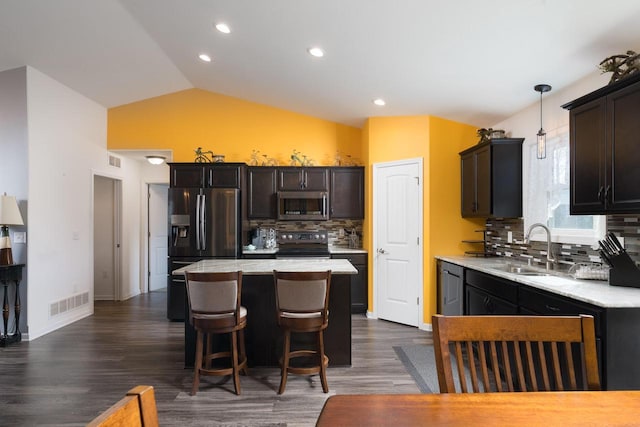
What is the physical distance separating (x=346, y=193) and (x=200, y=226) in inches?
84.6

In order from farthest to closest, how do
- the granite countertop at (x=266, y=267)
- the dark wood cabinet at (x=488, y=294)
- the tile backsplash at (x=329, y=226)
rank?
1. the tile backsplash at (x=329, y=226)
2. the granite countertop at (x=266, y=267)
3. the dark wood cabinet at (x=488, y=294)

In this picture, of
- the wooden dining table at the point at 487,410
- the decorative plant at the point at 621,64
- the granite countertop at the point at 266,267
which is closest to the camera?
the wooden dining table at the point at 487,410

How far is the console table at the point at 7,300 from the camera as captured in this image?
3.73 metres

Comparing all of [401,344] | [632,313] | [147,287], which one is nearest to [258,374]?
[401,344]

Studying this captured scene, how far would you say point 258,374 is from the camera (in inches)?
121

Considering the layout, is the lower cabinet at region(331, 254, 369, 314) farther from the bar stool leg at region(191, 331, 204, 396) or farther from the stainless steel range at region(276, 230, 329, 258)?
the bar stool leg at region(191, 331, 204, 396)

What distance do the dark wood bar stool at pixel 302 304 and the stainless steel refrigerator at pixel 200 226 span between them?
2241 millimetres

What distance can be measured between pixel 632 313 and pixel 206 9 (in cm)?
387

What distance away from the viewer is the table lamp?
12.1 ft

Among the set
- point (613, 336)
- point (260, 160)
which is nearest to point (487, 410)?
point (613, 336)

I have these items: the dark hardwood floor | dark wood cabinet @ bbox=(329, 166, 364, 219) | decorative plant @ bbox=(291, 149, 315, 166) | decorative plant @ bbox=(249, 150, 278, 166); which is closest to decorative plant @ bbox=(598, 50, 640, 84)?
the dark hardwood floor

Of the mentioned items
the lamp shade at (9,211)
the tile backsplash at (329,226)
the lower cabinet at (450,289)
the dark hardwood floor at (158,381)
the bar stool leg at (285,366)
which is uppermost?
the lamp shade at (9,211)

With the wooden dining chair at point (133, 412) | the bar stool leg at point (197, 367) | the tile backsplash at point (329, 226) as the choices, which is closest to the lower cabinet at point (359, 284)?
the tile backsplash at point (329, 226)

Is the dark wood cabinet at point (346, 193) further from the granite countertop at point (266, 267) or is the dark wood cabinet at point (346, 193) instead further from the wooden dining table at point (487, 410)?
the wooden dining table at point (487, 410)
